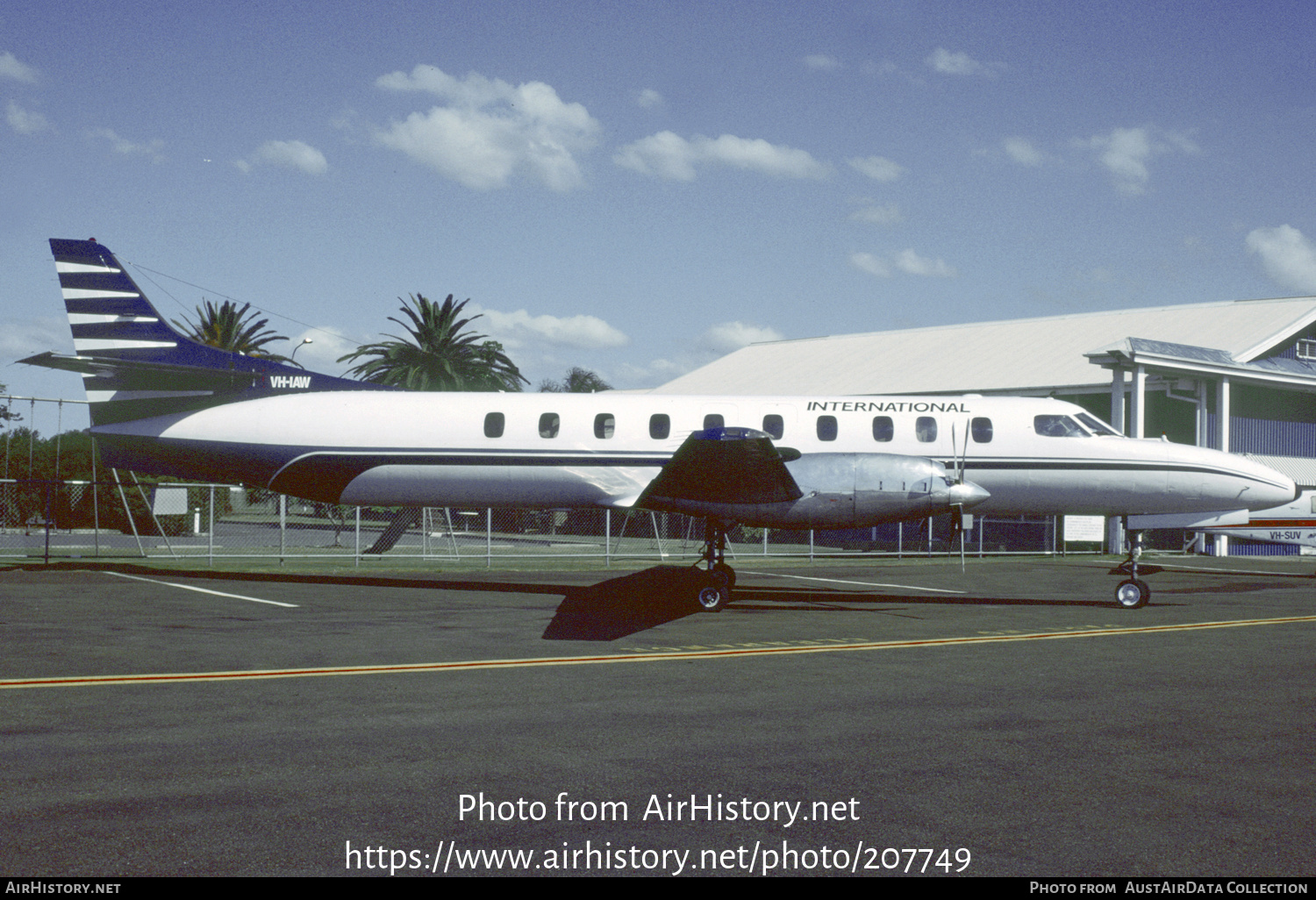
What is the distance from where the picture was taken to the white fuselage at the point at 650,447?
61.5 feet

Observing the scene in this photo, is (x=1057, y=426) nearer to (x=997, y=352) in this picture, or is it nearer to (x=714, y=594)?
(x=714, y=594)

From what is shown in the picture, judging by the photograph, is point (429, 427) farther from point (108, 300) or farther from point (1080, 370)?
point (1080, 370)

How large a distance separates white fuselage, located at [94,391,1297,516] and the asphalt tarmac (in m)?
3.70

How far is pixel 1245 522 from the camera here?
24.6m

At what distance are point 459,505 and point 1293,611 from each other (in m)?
14.3

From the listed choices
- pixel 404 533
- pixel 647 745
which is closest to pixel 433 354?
pixel 404 533

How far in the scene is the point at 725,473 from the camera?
16047 millimetres

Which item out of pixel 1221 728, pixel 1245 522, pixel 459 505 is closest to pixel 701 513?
pixel 459 505

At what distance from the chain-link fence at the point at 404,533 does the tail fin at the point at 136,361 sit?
8.65 meters

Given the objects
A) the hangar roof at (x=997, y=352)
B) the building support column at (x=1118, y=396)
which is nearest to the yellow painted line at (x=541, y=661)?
the building support column at (x=1118, y=396)

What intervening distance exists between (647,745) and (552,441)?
471 inches

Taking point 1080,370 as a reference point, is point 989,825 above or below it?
below

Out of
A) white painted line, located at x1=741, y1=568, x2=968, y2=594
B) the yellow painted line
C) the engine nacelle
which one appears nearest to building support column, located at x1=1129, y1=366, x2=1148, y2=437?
white painted line, located at x1=741, y1=568, x2=968, y2=594

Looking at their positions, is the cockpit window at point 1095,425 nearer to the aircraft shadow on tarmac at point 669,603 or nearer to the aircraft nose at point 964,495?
the aircraft shadow on tarmac at point 669,603
